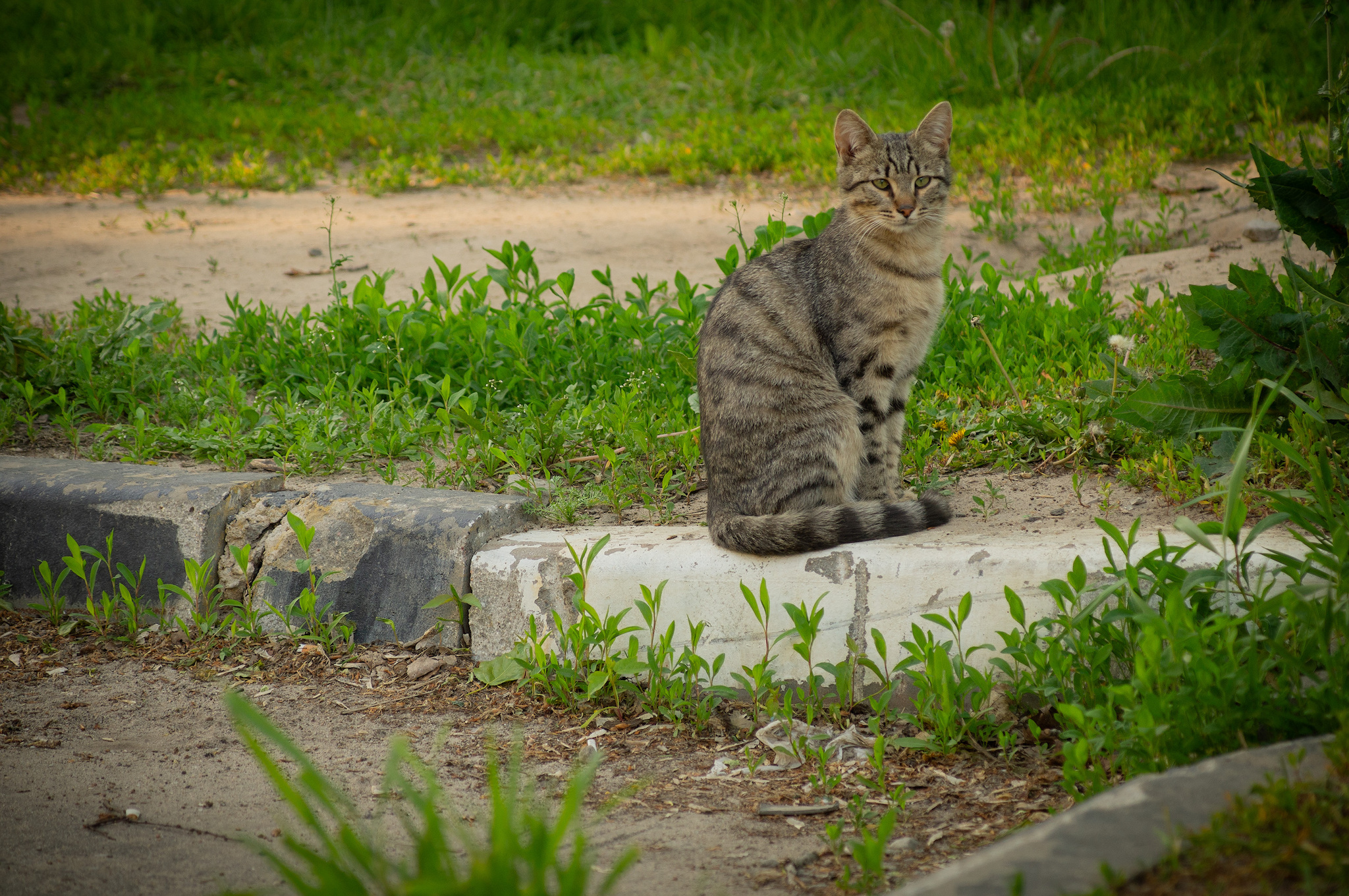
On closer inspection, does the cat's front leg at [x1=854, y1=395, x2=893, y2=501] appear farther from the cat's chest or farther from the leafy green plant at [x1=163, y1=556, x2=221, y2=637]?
the leafy green plant at [x1=163, y1=556, x2=221, y2=637]

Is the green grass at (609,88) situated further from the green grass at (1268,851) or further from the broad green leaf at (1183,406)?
the green grass at (1268,851)

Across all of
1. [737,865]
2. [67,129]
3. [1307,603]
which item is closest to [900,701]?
[737,865]

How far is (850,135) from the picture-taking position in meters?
3.90

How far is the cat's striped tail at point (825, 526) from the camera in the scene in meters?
3.00

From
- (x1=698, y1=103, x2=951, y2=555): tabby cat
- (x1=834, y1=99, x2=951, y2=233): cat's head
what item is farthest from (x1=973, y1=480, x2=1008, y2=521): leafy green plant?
(x1=834, y1=99, x2=951, y2=233): cat's head

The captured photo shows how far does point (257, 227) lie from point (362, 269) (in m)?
1.37

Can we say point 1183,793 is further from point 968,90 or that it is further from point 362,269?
point 968,90

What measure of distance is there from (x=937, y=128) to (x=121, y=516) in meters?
3.32

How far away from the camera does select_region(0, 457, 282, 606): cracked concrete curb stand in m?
3.52

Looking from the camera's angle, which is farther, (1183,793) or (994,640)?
(994,640)

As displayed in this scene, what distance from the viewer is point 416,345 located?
15.5 feet

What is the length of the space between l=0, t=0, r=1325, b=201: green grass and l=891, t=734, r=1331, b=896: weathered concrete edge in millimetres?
4977

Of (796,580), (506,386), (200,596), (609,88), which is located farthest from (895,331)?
(609,88)

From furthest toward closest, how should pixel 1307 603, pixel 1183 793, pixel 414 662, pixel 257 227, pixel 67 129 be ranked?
pixel 67 129, pixel 257 227, pixel 414 662, pixel 1307 603, pixel 1183 793
